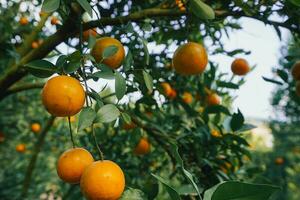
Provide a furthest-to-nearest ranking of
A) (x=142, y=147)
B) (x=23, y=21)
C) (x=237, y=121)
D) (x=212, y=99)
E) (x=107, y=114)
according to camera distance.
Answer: (x=23, y=21) → (x=212, y=99) → (x=142, y=147) → (x=237, y=121) → (x=107, y=114)

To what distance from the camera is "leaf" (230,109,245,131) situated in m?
1.47

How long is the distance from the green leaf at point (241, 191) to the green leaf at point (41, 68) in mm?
443

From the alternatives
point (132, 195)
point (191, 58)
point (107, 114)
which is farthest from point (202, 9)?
point (132, 195)

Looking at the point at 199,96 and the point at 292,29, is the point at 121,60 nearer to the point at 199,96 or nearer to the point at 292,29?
the point at 292,29

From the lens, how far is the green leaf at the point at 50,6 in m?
0.83

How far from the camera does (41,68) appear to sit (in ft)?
2.85

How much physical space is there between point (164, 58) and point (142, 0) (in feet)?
1.09

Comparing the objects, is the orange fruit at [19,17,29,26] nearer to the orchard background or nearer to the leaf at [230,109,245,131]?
the orchard background

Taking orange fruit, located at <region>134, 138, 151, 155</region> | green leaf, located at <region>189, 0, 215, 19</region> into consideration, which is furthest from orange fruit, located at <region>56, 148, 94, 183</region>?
orange fruit, located at <region>134, 138, 151, 155</region>

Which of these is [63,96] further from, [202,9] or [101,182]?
[202,9]

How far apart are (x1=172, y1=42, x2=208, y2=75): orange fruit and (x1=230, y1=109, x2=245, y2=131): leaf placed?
37 cm

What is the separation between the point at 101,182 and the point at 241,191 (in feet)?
0.86

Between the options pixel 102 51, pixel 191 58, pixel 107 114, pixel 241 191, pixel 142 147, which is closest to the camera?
pixel 241 191

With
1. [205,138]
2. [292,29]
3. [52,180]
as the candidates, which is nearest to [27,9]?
[205,138]
